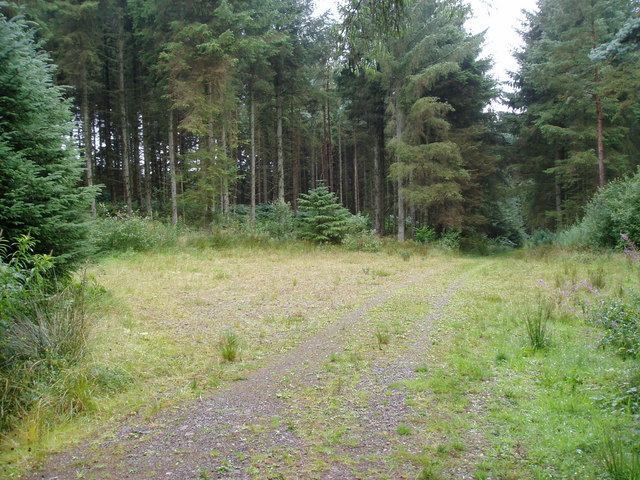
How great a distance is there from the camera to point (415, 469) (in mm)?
2605

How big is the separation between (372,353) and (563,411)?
2224 mm

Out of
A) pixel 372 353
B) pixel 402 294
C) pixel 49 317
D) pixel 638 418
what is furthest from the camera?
pixel 402 294

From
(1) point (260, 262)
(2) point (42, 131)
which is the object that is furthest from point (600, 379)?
(1) point (260, 262)

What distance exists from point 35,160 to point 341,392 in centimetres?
567

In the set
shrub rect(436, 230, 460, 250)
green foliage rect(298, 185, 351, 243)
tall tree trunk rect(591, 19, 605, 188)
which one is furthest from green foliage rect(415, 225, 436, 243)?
tall tree trunk rect(591, 19, 605, 188)

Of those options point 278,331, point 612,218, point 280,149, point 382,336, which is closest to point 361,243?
point 280,149

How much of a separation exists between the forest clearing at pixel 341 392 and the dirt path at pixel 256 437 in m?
0.02

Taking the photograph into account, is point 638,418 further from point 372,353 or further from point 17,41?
point 17,41

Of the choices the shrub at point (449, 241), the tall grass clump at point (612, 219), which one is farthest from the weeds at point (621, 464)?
the shrub at point (449, 241)

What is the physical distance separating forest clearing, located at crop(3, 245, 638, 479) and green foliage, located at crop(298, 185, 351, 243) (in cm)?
1132

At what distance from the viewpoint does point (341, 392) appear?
12.6 ft

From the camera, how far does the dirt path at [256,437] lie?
8.61 ft

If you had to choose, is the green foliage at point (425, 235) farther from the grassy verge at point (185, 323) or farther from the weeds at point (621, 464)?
the weeds at point (621, 464)

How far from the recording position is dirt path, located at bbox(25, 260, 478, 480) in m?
2.62
